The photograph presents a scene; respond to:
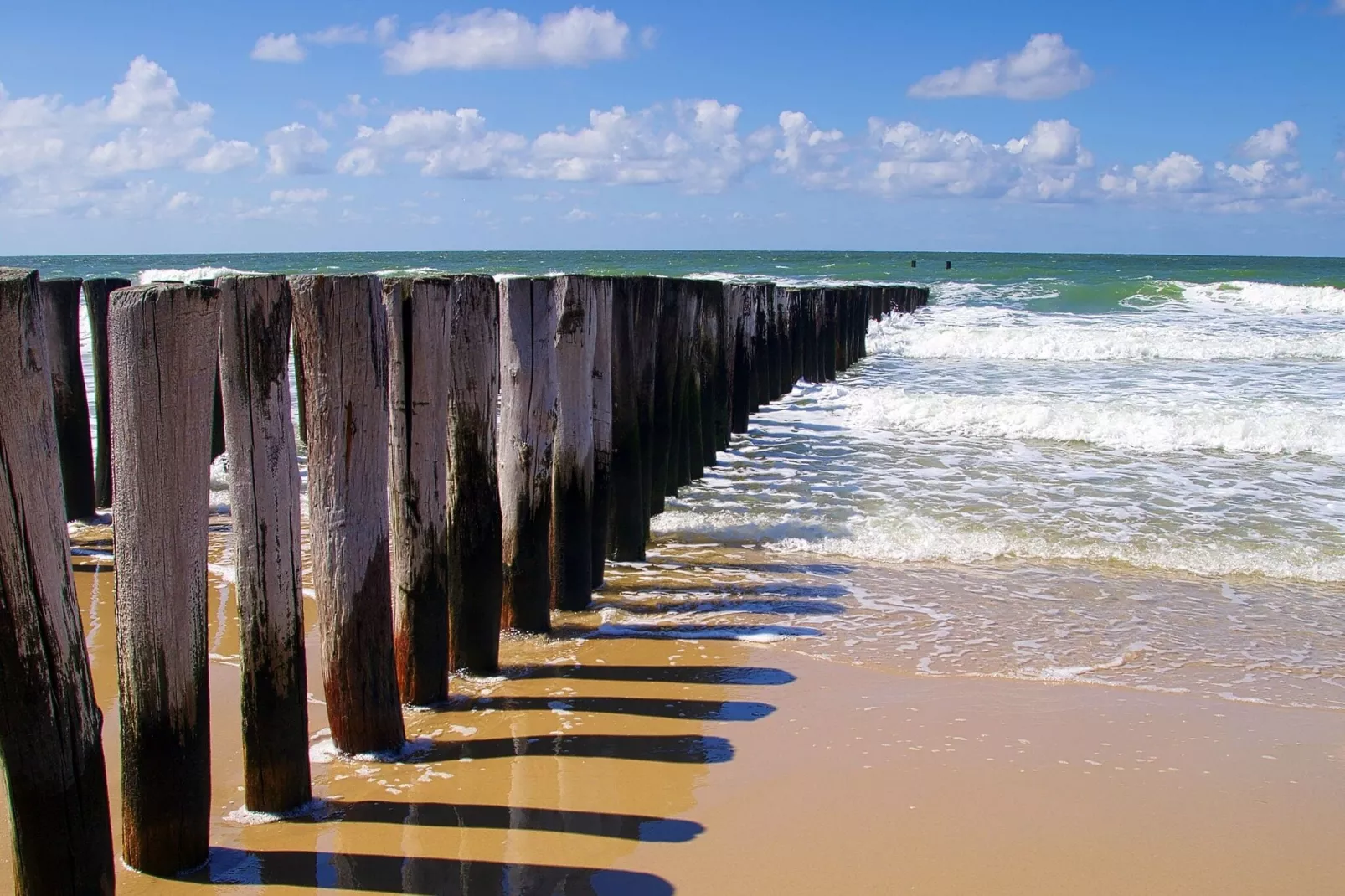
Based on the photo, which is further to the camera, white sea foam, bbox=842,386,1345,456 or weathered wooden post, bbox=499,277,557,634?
white sea foam, bbox=842,386,1345,456

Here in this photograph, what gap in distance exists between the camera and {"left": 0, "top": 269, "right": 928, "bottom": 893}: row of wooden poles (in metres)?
2.42

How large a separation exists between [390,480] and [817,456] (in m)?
6.80

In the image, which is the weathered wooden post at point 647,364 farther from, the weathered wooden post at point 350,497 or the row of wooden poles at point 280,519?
the weathered wooden post at point 350,497

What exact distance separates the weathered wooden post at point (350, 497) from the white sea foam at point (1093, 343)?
19.3 m

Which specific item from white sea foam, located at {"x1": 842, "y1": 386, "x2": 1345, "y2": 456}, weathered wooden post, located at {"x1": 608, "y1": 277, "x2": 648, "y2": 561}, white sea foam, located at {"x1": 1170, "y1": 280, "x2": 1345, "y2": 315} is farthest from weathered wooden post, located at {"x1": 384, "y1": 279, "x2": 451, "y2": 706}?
white sea foam, located at {"x1": 1170, "y1": 280, "x2": 1345, "y2": 315}

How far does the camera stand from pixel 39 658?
238 cm

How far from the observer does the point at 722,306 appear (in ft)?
Result: 33.3

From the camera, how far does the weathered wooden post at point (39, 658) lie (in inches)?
90.6

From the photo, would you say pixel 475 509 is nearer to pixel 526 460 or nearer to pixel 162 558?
pixel 526 460

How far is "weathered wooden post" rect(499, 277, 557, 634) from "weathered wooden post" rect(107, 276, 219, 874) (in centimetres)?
217

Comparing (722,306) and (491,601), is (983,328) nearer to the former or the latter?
(722,306)

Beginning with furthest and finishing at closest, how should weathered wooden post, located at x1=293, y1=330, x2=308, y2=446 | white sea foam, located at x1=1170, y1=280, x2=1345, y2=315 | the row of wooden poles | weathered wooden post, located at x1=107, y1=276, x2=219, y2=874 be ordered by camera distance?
white sea foam, located at x1=1170, y1=280, x2=1345, y2=315 < weathered wooden post, located at x1=293, y1=330, x2=308, y2=446 < weathered wooden post, located at x1=107, y1=276, x2=219, y2=874 < the row of wooden poles

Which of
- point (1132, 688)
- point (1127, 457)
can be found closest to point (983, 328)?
point (1127, 457)

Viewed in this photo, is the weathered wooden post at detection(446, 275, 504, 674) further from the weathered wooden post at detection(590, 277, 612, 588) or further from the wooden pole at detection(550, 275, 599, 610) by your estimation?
the weathered wooden post at detection(590, 277, 612, 588)
